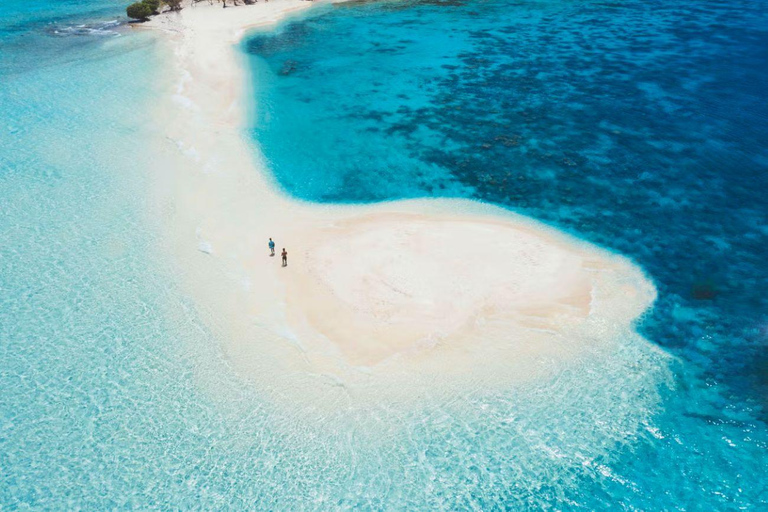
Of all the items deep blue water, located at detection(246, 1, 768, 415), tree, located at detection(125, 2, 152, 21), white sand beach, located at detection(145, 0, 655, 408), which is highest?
tree, located at detection(125, 2, 152, 21)

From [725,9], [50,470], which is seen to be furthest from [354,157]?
[725,9]

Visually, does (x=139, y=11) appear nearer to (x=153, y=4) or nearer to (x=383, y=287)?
(x=153, y=4)

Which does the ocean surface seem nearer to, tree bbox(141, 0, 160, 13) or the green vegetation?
the green vegetation

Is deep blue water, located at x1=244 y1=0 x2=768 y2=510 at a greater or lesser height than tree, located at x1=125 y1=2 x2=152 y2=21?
lesser

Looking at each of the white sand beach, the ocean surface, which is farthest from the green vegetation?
the white sand beach

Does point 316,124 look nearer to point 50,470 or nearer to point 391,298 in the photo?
point 391,298

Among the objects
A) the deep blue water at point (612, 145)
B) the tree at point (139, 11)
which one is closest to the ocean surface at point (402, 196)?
the deep blue water at point (612, 145)
